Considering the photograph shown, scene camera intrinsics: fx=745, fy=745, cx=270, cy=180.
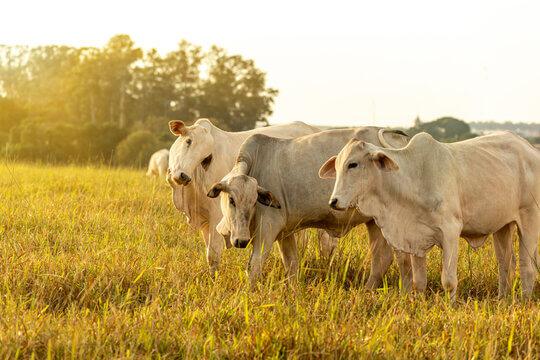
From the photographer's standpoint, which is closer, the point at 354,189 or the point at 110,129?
the point at 354,189

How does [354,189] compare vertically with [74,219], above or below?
above

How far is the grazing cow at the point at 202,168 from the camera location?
6.73m

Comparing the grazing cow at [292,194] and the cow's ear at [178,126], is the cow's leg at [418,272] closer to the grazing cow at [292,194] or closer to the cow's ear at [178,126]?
the grazing cow at [292,194]

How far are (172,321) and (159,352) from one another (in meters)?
0.38

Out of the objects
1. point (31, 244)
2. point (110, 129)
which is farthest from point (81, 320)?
point (110, 129)

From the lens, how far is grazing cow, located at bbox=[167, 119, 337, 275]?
6.73m

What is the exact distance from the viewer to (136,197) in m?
11.6

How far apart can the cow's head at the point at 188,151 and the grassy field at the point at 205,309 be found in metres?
0.70

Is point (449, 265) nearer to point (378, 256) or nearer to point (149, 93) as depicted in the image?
point (378, 256)

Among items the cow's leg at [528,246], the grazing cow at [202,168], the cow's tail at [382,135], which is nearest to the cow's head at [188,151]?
the grazing cow at [202,168]

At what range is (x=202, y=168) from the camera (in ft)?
23.1

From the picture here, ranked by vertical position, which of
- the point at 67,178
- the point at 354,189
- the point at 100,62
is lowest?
the point at 67,178

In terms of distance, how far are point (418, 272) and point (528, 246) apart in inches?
48.1

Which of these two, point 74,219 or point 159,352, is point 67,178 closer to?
point 74,219
